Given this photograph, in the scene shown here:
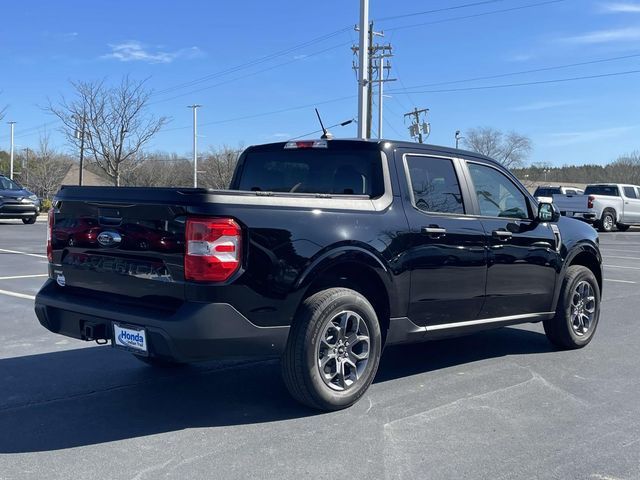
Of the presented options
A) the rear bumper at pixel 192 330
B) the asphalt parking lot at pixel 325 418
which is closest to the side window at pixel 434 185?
the asphalt parking lot at pixel 325 418

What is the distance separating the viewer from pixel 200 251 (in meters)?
3.87

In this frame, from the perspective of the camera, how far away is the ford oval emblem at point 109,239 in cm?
428

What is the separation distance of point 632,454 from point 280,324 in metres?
2.20

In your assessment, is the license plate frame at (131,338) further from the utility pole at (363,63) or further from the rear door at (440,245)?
the utility pole at (363,63)

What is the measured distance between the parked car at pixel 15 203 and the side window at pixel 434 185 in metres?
21.6

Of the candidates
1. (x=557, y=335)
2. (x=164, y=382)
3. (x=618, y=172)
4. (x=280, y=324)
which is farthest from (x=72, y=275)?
(x=618, y=172)

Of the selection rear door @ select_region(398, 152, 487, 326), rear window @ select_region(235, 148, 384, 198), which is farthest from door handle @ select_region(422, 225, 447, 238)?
rear window @ select_region(235, 148, 384, 198)

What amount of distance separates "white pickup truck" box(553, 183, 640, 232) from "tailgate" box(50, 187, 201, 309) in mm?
24983

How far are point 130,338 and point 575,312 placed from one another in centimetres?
437

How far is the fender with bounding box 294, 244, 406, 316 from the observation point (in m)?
4.24

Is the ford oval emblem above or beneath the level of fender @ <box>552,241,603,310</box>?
above

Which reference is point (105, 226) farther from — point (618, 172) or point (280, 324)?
point (618, 172)

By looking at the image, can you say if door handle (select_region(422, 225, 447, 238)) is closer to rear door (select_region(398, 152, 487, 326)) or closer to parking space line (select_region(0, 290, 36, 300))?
rear door (select_region(398, 152, 487, 326))

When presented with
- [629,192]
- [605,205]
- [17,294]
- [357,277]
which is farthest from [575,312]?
[629,192]
